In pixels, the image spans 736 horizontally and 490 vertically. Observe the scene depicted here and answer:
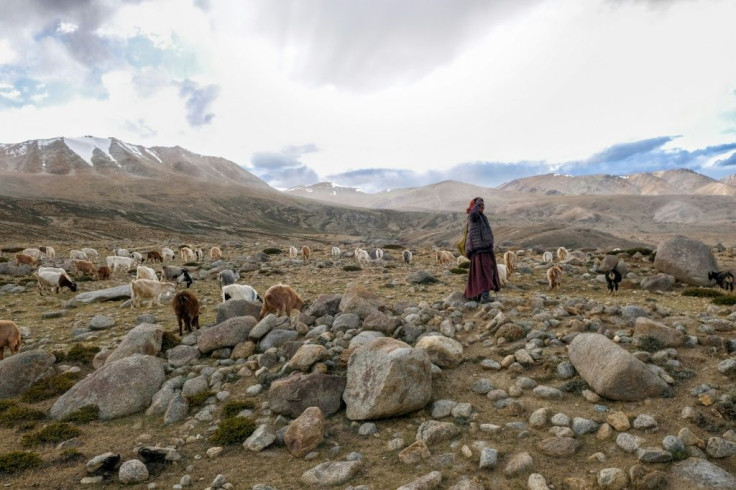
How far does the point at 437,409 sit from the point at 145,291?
15.3 metres

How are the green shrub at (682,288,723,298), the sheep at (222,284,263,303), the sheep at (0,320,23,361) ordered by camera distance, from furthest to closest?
the sheep at (222,284,263,303) < the green shrub at (682,288,723,298) < the sheep at (0,320,23,361)

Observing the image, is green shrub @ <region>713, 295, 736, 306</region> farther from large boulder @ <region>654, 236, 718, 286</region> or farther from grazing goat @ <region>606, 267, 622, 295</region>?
large boulder @ <region>654, 236, 718, 286</region>

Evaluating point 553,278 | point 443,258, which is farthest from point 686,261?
point 443,258

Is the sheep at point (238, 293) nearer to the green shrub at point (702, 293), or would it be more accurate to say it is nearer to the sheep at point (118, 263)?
the green shrub at point (702, 293)

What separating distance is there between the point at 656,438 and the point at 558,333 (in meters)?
3.75

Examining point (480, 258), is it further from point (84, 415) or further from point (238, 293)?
point (84, 415)

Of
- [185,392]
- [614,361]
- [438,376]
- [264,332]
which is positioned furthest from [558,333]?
[185,392]

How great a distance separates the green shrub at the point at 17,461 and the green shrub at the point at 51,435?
49 cm

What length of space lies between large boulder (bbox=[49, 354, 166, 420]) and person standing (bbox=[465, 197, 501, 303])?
9246 mm

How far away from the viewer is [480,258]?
13156 mm

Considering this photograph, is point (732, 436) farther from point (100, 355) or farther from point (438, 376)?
point (100, 355)

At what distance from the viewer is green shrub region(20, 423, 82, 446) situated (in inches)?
266

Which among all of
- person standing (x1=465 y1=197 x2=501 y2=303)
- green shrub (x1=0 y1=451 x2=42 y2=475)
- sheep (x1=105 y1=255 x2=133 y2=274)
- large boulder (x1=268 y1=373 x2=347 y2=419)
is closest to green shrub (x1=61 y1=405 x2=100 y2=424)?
green shrub (x1=0 y1=451 x2=42 y2=475)

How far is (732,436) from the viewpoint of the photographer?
17.1ft
